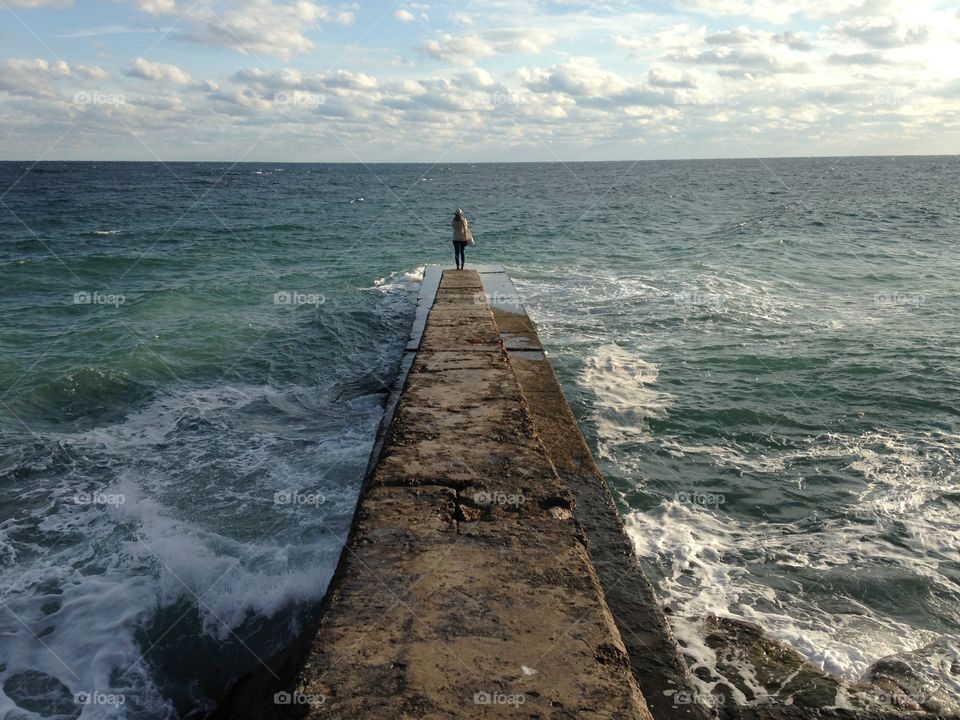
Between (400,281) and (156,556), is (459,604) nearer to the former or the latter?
(156,556)

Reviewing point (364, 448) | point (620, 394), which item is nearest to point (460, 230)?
point (620, 394)

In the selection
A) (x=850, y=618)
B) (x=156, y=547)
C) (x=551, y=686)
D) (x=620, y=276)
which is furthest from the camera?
(x=620, y=276)

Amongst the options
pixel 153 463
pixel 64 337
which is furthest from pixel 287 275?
pixel 153 463

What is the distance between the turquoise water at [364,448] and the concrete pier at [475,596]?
29.0 inches

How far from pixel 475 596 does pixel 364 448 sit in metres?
4.16

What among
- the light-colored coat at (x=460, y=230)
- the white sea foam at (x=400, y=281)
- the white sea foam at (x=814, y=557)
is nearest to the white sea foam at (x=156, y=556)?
the white sea foam at (x=814, y=557)

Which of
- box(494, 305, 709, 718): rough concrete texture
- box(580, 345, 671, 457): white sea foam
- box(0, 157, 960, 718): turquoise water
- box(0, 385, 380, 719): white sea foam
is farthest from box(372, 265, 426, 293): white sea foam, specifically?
box(494, 305, 709, 718): rough concrete texture

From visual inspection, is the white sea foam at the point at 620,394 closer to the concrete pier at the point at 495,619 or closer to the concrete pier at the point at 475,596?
the concrete pier at the point at 475,596

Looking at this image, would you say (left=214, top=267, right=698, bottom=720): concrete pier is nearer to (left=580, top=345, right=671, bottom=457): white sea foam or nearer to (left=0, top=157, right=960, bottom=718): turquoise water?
(left=0, top=157, right=960, bottom=718): turquoise water

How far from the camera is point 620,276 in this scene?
16.6 metres

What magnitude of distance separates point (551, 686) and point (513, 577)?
70 centimetres

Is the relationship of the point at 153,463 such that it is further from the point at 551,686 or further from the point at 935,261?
the point at 935,261

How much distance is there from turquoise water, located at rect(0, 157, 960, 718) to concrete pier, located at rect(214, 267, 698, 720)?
2.42 feet

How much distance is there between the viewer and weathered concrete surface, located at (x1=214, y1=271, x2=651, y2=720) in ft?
7.92
